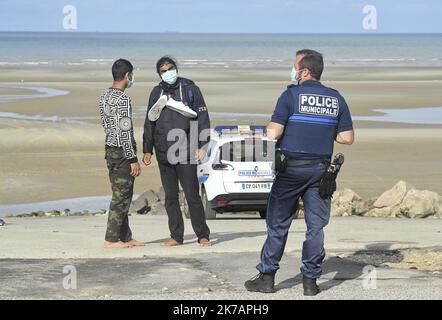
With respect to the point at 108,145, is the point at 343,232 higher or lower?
lower

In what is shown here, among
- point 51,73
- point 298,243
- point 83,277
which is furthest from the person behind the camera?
point 51,73

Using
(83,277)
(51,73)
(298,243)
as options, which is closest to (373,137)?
(298,243)

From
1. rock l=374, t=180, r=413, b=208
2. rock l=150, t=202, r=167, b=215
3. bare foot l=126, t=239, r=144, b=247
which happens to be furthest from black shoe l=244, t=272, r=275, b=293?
rock l=150, t=202, r=167, b=215

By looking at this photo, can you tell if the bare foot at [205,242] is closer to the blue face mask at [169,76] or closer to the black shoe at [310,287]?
the blue face mask at [169,76]

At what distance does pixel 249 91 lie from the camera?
172 ft

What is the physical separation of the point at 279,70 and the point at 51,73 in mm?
16806

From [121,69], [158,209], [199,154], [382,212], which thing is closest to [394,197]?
[382,212]

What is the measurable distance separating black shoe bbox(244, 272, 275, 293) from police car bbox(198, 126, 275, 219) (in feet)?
22.5

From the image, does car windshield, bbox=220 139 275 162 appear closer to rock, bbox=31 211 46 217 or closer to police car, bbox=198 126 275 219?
police car, bbox=198 126 275 219

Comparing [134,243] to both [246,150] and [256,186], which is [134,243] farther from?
[246,150]

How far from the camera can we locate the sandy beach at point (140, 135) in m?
22.4

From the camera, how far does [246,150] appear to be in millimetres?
16172
